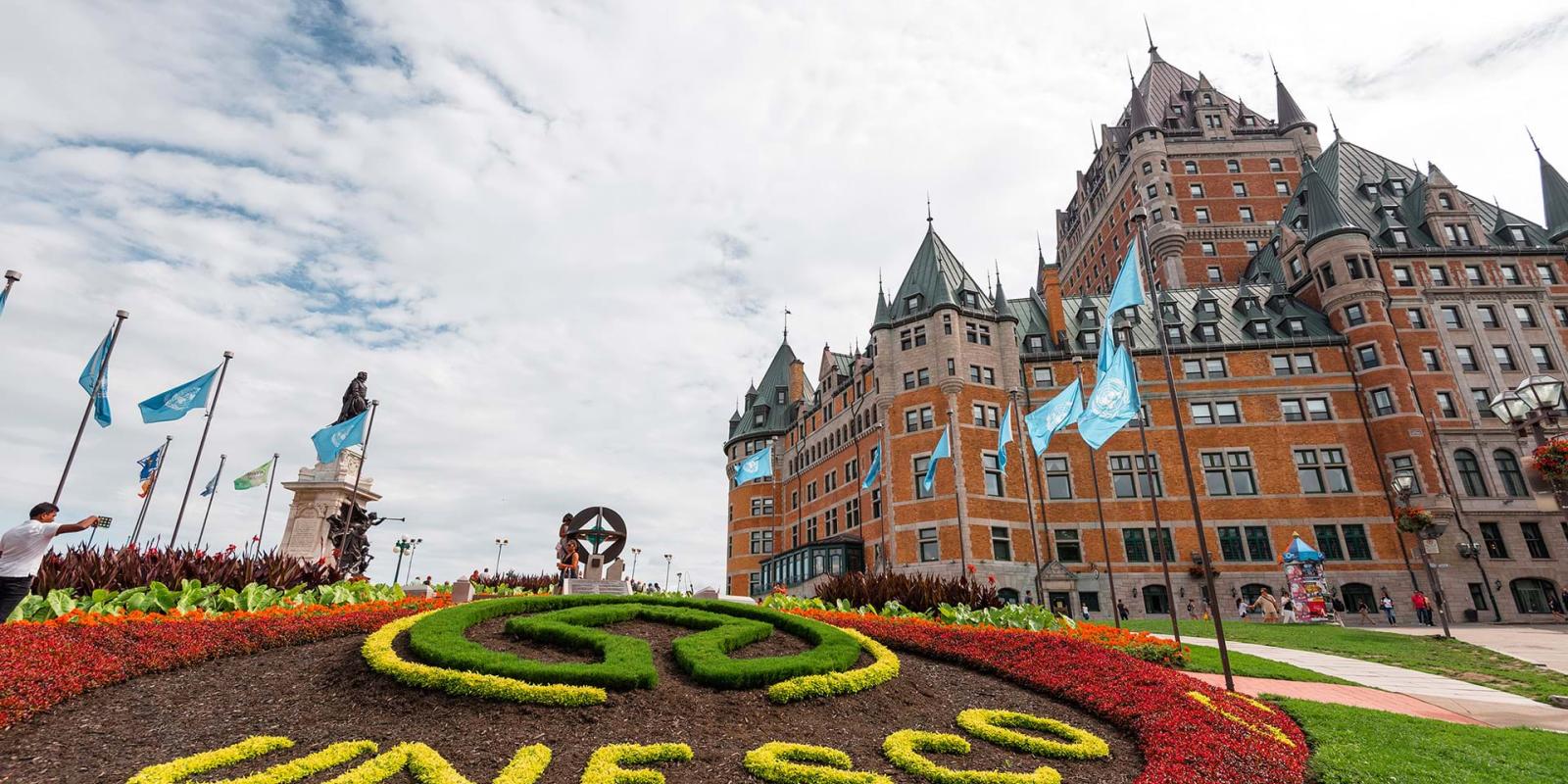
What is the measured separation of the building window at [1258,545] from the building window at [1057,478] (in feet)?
32.4

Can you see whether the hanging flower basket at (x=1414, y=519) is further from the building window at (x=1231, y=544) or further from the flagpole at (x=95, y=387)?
the flagpole at (x=95, y=387)

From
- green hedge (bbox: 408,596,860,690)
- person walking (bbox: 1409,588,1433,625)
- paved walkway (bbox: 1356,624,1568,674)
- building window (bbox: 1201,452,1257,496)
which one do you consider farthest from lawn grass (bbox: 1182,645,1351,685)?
building window (bbox: 1201,452,1257,496)

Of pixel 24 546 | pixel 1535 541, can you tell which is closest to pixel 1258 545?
pixel 1535 541

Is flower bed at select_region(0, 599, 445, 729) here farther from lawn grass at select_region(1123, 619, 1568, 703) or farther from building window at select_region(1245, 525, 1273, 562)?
building window at select_region(1245, 525, 1273, 562)

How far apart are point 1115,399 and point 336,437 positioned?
26118mm

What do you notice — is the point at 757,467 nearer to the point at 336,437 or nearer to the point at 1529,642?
the point at 336,437

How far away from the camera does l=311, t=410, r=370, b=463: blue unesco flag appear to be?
25.2m

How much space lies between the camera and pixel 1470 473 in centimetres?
3919

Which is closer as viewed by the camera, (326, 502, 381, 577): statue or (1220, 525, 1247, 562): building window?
(326, 502, 381, 577): statue

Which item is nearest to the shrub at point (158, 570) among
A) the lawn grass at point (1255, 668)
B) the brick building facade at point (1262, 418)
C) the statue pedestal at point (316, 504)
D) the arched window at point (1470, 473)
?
the statue pedestal at point (316, 504)

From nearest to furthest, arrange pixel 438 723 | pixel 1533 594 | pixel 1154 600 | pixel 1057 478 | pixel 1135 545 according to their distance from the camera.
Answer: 1. pixel 438 723
2. pixel 1533 594
3. pixel 1154 600
4. pixel 1135 545
5. pixel 1057 478

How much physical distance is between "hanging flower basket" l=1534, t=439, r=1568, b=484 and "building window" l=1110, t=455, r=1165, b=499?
30.8 meters

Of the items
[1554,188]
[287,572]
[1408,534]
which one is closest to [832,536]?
[1408,534]

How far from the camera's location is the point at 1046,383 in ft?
151
